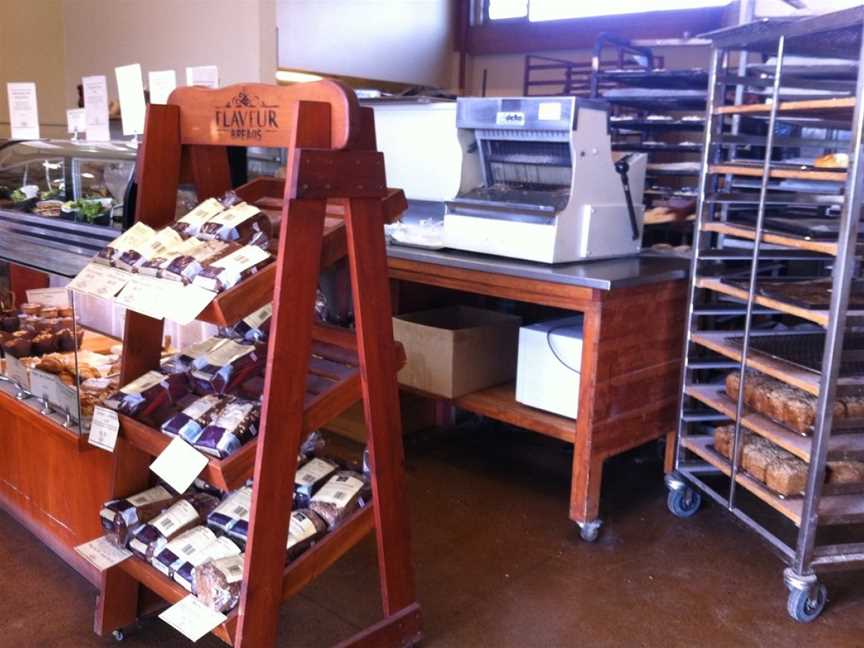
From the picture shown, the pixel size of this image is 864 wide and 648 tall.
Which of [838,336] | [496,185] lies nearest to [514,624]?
[838,336]

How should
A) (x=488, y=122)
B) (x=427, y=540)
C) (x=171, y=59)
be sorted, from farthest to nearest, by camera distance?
(x=171, y=59) < (x=488, y=122) < (x=427, y=540)

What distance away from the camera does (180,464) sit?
151 cm

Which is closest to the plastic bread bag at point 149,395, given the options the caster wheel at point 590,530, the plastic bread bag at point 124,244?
the plastic bread bag at point 124,244

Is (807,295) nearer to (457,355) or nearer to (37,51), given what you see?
(457,355)

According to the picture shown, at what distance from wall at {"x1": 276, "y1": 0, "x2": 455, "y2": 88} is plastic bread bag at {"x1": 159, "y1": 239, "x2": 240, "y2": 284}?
5.62m

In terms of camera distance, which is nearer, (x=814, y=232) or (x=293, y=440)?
(x=293, y=440)

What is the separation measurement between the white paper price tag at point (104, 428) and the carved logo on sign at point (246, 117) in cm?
65

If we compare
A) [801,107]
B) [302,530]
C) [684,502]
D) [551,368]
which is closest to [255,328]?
[302,530]

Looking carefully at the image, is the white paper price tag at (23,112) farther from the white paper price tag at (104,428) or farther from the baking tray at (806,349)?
the baking tray at (806,349)

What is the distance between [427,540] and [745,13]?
233 centimetres

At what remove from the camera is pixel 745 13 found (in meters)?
3.07

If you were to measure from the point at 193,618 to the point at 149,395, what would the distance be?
49 cm

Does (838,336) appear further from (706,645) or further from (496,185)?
(496,185)

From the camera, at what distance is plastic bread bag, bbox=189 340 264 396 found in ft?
5.63
